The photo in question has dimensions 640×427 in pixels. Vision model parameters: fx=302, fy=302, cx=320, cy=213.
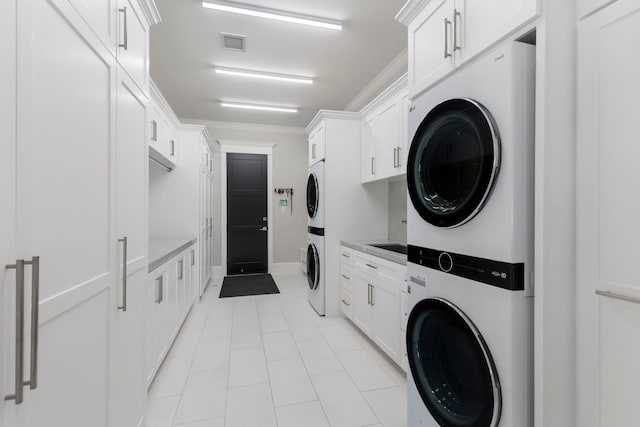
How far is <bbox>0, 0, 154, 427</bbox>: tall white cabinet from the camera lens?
694 millimetres

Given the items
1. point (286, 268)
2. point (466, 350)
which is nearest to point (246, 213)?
point (286, 268)

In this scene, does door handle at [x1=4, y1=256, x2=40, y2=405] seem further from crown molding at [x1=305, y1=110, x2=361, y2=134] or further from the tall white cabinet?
crown molding at [x1=305, y1=110, x2=361, y2=134]

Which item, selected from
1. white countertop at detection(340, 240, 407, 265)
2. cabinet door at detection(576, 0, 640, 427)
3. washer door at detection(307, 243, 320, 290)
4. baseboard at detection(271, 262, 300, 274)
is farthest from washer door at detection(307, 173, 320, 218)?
cabinet door at detection(576, 0, 640, 427)

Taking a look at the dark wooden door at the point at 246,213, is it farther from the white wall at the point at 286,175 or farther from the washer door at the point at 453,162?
the washer door at the point at 453,162

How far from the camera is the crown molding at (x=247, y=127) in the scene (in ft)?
19.0

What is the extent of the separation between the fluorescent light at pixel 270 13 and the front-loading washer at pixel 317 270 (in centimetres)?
211

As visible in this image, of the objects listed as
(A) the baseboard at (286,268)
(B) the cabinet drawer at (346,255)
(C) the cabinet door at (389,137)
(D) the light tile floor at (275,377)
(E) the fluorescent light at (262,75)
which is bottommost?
(D) the light tile floor at (275,377)

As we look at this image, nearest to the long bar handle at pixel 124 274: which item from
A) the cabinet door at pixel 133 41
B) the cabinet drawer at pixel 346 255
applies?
the cabinet door at pixel 133 41

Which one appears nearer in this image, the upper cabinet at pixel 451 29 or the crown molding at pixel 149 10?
the upper cabinet at pixel 451 29

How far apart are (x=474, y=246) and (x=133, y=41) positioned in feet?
6.00

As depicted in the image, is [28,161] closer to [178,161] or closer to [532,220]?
[532,220]

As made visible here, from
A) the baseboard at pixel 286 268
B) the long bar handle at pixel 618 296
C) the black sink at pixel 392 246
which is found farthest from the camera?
the baseboard at pixel 286 268

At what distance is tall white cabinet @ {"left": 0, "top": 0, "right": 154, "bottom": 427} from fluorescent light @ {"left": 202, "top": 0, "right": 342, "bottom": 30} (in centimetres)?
152

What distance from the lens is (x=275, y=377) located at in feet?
7.52
